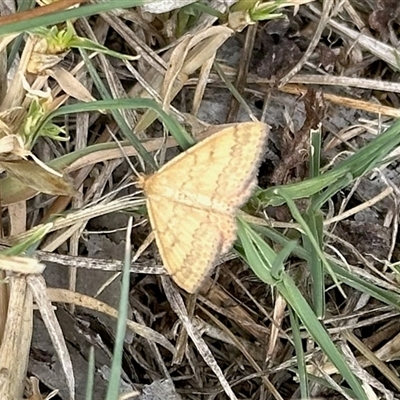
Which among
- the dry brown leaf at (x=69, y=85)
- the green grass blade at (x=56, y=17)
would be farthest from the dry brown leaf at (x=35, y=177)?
the green grass blade at (x=56, y=17)

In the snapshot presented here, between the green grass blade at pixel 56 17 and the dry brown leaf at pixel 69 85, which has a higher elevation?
the green grass blade at pixel 56 17

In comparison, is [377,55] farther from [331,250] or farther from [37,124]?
[37,124]

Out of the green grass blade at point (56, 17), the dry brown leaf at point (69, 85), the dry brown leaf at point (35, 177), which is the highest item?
the green grass blade at point (56, 17)

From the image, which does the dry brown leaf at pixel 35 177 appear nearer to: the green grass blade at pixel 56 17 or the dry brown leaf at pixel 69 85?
the dry brown leaf at pixel 69 85

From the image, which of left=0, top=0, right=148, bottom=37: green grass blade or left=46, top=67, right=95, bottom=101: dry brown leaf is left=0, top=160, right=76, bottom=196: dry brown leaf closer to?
left=46, top=67, right=95, bottom=101: dry brown leaf

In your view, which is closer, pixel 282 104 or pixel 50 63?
pixel 50 63

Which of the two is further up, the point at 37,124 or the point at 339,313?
the point at 37,124

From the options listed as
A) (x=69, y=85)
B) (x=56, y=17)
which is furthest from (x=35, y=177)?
(x=56, y=17)

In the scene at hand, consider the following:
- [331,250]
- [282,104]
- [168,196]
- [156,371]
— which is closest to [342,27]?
[282,104]

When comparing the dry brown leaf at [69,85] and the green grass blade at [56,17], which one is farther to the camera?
the dry brown leaf at [69,85]

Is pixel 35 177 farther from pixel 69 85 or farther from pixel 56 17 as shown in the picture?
pixel 56 17

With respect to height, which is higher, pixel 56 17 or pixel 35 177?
pixel 56 17
